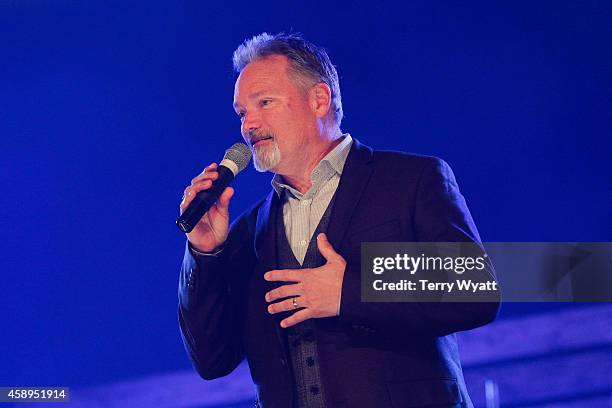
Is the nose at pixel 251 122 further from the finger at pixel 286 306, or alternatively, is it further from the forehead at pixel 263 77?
the finger at pixel 286 306

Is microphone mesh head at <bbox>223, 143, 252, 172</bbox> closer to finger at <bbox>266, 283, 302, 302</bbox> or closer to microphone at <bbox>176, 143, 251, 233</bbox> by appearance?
microphone at <bbox>176, 143, 251, 233</bbox>

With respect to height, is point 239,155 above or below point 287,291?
above

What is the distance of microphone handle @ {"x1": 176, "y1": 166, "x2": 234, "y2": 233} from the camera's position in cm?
141

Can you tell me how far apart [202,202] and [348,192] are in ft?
0.92

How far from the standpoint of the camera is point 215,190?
1.48 m

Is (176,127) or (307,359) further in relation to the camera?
(176,127)

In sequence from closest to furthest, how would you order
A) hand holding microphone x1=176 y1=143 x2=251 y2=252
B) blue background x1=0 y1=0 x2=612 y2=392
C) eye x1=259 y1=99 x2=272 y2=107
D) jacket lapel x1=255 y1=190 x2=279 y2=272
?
hand holding microphone x1=176 y1=143 x2=251 y2=252 < jacket lapel x1=255 y1=190 x2=279 y2=272 < eye x1=259 y1=99 x2=272 y2=107 < blue background x1=0 y1=0 x2=612 y2=392

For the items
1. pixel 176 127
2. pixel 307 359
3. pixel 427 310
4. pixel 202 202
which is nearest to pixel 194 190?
pixel 202 202

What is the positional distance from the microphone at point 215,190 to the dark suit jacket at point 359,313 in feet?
0.46

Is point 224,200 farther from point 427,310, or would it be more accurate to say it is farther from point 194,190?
point 427,310

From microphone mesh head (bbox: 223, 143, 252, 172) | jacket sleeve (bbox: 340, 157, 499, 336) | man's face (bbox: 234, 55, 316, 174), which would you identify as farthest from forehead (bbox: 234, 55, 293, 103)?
jacket sleeve (bbox: 340, 157, 499, 336)

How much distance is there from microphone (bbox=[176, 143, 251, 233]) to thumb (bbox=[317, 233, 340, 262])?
226 millimetres

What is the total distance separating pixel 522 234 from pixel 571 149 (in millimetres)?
249

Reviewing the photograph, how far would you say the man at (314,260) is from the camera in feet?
4.40
